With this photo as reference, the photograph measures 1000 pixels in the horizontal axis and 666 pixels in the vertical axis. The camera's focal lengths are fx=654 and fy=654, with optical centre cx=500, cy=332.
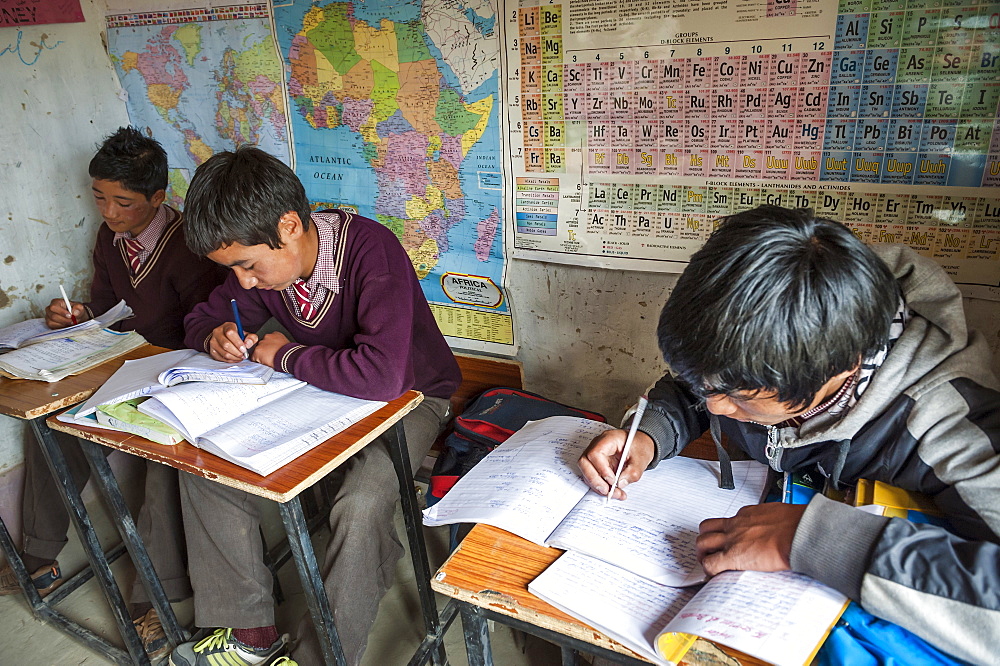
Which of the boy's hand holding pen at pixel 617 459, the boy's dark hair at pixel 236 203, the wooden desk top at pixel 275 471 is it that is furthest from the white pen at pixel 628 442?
the boy's dark hair at pixel 236 203

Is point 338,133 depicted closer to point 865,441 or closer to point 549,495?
point 549,495

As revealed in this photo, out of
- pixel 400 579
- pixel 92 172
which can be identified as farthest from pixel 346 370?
pixel 92 172

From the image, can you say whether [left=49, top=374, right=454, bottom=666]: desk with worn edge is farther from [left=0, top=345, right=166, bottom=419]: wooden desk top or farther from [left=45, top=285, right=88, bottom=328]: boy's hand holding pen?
[left=45, top=285, right=88, bottom=328]: boy's hand holding pen

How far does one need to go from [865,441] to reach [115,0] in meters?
3.04

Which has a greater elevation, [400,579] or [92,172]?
[92,172]

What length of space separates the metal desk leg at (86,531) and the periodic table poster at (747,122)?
1437 mm

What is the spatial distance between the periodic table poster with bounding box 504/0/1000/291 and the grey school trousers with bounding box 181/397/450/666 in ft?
2.99

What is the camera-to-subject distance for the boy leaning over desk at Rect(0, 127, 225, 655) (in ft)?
6.96

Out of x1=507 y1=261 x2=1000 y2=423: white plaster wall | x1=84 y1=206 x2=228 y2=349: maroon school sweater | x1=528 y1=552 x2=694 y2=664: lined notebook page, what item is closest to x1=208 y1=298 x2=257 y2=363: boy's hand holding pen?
x1=84 y1=206 x2=228 y2=349: maroon school sweater

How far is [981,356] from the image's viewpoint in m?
0.95

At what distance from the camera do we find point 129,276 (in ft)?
7.45

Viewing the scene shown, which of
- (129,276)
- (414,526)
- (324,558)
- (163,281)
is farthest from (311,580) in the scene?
(129,276)

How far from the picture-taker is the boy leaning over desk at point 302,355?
1539mm

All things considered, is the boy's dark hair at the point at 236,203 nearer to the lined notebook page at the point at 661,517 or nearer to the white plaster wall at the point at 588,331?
the white plaster wall at the point at 588,331
